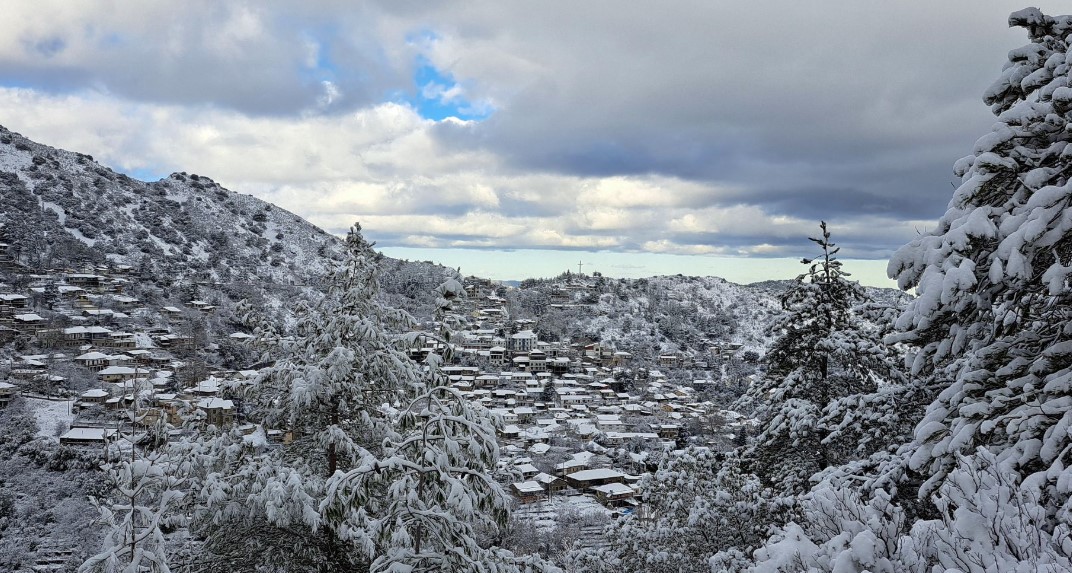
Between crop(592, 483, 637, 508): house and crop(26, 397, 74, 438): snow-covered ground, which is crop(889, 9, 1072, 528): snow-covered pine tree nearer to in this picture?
crop(592, 483, 637, 508): house

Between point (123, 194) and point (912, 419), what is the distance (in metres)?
112

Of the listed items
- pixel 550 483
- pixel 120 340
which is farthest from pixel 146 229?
pixel 550 483

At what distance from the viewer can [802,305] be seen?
10.7 metres

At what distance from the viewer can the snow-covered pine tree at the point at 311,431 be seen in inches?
254

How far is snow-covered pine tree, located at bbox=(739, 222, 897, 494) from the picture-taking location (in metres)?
9.69

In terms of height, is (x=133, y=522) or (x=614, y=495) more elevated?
(x=133, y=522)

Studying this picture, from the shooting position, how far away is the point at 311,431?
301 inches

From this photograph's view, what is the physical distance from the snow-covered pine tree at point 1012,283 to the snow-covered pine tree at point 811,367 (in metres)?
4.52

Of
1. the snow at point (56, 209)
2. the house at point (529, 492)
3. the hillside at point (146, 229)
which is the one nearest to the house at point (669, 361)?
the hillside at point (146, 229)

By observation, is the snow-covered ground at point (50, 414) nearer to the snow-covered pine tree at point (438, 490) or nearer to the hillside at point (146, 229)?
the hillside at point (146, 229)

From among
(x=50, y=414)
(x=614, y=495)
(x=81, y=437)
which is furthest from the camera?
(x=614, y=495)

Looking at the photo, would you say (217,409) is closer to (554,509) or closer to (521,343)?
(554,509)

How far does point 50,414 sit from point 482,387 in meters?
35.9

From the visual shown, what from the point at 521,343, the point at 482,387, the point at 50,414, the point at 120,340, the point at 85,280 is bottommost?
the point at 482,387
